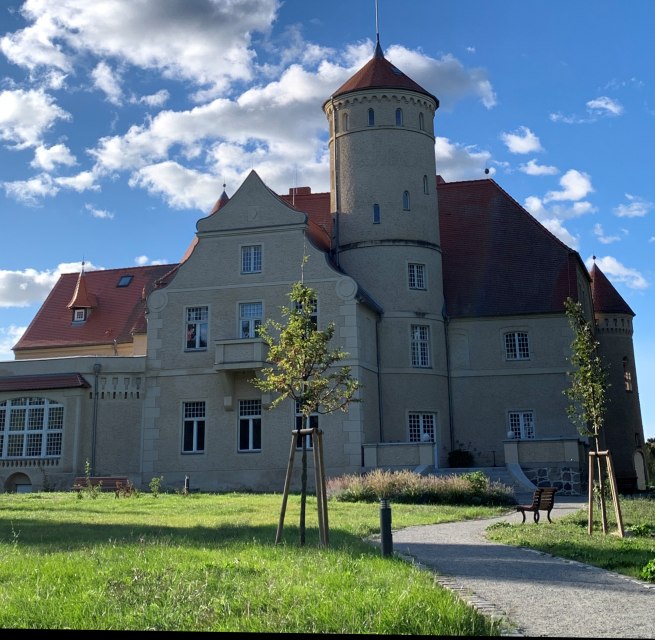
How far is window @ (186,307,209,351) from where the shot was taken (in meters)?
35.0

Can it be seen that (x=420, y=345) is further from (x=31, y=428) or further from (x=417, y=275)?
(x=31, y=428)

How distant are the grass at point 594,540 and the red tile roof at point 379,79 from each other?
23.4 meters

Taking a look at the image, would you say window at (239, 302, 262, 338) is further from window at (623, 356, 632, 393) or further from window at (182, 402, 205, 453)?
window at (623, 356, 632, 393)

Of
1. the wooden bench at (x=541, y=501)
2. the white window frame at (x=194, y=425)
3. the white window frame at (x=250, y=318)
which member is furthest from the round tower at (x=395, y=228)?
the wooden bench at (x=541, y=501)

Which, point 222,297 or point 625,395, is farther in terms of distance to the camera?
point 625,395

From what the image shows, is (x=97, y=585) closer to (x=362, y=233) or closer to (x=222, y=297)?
(x=222, y=297)

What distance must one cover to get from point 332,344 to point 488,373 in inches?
315

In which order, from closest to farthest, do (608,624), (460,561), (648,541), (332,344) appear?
(608,624) → (460,561) → (648,541) → (332,344)

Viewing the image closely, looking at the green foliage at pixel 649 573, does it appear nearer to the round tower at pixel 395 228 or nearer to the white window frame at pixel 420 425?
the round tower at pixel 395 228

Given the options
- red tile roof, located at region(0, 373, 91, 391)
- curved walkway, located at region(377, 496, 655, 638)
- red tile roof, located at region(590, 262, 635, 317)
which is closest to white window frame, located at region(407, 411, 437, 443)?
red tile roof, located at region(0, 373, 91, 391)

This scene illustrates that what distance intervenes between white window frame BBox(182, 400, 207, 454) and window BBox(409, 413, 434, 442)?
28.6 ft

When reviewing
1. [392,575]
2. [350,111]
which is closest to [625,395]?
[350,111]

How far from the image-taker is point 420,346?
120 feet

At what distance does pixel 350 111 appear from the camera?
3803 centimetres
